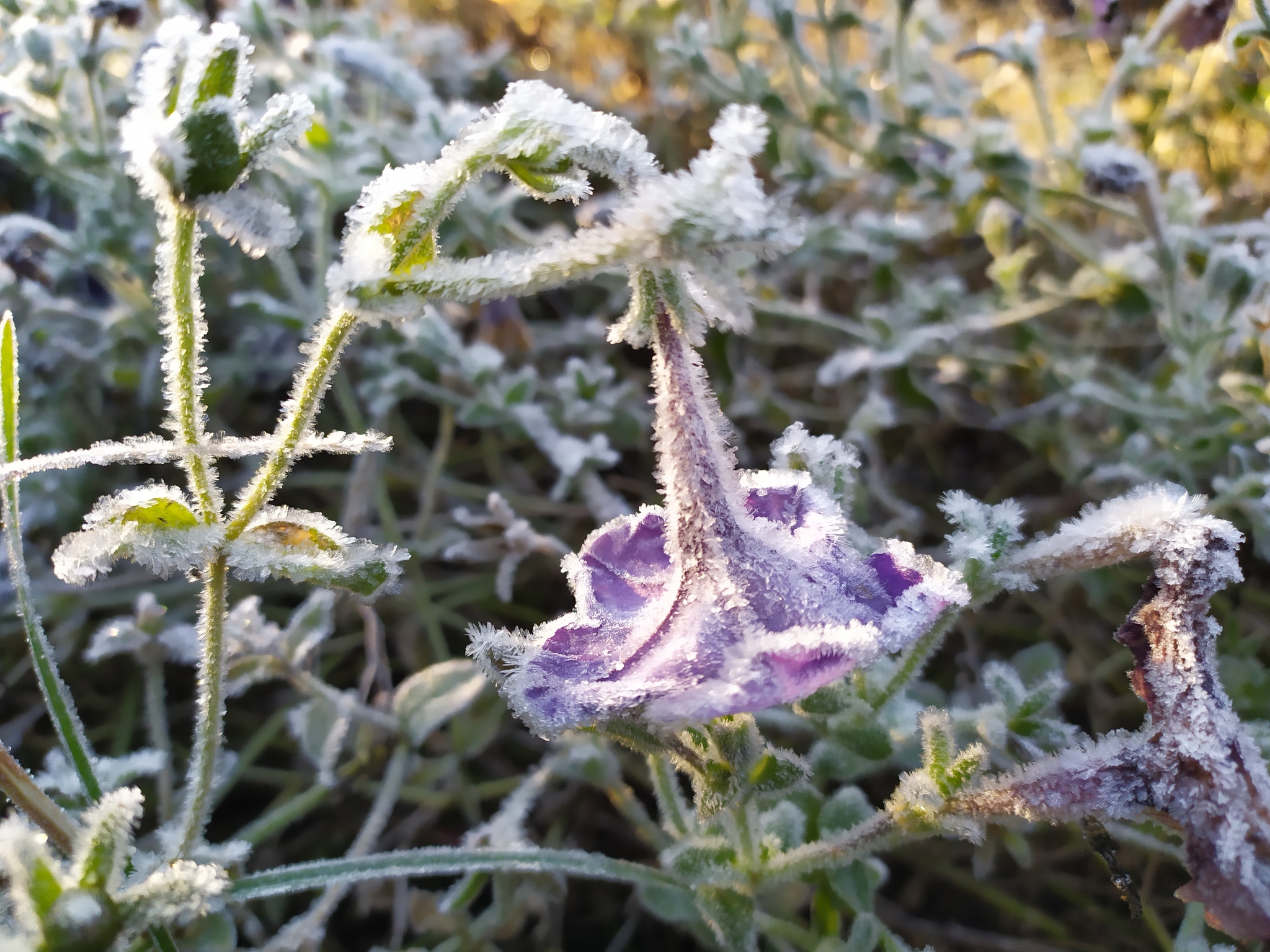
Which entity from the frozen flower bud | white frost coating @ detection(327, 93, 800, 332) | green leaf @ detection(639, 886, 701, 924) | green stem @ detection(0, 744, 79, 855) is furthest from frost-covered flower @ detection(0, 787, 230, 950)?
the frozen flower bud

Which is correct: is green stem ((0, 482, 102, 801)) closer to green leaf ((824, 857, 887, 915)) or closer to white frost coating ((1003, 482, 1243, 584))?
green leaf ((824, 857, 887, 915))

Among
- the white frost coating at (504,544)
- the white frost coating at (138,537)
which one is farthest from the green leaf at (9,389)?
the white frost coating at (504,544)

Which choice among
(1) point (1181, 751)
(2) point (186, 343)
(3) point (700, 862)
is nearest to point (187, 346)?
(2) point (186, 343)

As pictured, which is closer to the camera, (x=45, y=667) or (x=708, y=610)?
(x=708, y=610)

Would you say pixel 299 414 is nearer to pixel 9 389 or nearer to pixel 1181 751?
pixel 9 389

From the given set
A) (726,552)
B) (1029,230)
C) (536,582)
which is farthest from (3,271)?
(1029,230)

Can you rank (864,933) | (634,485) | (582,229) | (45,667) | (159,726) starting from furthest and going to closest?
(634,485) → (159,726) → (864,933) → (45,667) → (582,229)
